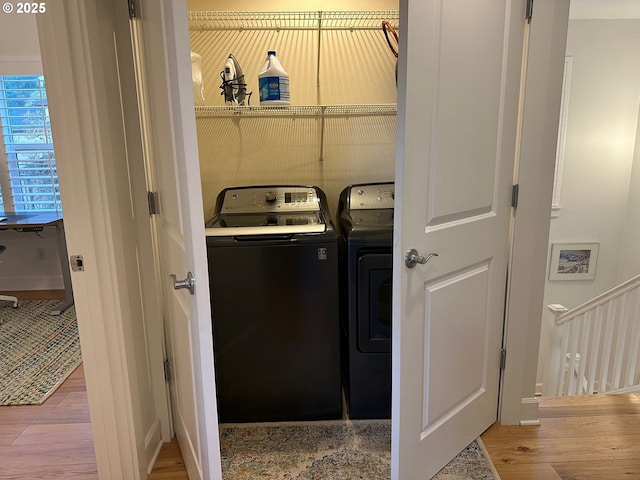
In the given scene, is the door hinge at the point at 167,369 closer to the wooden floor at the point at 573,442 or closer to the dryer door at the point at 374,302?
the dryer door at the point at 374,302

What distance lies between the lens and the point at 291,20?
2.31 m

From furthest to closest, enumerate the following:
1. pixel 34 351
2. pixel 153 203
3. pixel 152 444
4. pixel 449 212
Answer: pixel 34 351 → pixel 152 444 → pixel 153 203 → pixel 449 212

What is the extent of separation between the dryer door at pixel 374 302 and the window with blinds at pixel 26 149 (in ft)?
10.1

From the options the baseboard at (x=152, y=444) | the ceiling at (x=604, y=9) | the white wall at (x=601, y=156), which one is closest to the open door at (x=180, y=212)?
the baseboard at (x=152, y=444)

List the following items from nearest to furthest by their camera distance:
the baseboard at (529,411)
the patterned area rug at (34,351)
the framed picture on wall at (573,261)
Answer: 1. the baseboard at (529,411)
2. the patterned area rug at (34,351)
3. the framed picture on wall at (573,261)

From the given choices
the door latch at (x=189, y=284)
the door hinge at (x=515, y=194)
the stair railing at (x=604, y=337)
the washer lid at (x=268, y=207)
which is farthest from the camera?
the stair railing at (x=604, y=337)

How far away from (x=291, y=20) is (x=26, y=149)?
2777 mm

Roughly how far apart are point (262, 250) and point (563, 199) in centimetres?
305

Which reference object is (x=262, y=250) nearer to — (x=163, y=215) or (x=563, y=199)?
(x=163, y=215)

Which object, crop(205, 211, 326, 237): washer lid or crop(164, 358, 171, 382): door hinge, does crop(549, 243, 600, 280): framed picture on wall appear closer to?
crop(205, 211, 326, 237): washer lid

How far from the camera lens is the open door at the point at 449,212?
1.26 metres

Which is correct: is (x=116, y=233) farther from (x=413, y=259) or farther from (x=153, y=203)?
(x=413, y=259)

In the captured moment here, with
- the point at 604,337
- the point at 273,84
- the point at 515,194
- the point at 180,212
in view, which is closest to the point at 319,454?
the point at 180,212

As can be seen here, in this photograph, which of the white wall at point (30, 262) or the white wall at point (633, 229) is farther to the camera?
the white wall at point (30, 262)
